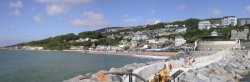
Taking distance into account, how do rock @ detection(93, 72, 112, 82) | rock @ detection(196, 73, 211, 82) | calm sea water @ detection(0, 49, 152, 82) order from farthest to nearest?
calm sea water @ detection(0, 49, 152, 82), rock @ detection(196, 73, 211, 82), rock @ detection(93, 72, 112, 82)

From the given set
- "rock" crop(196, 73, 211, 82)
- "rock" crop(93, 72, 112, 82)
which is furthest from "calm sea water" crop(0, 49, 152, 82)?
"rock" crop(93, 72, 112, 82)

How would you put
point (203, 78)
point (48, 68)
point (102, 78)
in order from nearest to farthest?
point (102, 78)
point (203, 78)
point (48, 68)

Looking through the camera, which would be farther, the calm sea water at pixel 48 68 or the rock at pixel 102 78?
the calm sea water at pixel 48 68

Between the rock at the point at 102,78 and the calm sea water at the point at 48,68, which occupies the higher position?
the rock at the point at 102,78

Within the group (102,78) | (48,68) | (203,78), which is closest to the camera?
(102,78)

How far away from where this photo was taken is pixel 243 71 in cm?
2858

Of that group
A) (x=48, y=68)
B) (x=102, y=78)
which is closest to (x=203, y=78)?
(x=102, y=78)

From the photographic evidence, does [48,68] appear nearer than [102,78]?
No

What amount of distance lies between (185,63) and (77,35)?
174672mm

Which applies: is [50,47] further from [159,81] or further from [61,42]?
[159,81]

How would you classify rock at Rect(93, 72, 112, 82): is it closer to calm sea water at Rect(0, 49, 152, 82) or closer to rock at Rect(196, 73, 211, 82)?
rock at Rect(196, 73, 211, 82)

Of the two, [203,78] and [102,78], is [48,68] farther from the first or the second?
[102,78]

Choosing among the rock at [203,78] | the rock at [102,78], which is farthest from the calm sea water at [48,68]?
the rock at [102,78]

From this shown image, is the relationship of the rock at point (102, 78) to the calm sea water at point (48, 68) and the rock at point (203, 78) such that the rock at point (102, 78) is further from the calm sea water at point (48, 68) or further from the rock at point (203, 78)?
the calm sea water at point (48, 68)
